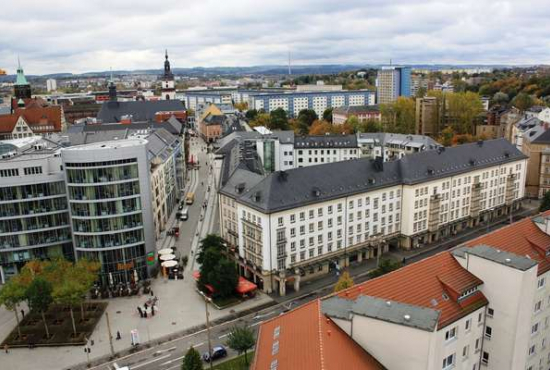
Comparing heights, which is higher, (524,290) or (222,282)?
(524,290)

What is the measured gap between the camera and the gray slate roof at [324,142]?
128125 mm

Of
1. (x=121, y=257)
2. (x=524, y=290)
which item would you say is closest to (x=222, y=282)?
(x=121, y=257)

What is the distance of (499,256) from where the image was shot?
38.7 meters

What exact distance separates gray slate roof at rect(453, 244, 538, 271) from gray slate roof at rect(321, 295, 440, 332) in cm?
971

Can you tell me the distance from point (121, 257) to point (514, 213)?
77900 millimetres

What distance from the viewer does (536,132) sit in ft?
364

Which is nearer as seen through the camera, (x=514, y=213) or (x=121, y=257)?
(x=121, y=257)

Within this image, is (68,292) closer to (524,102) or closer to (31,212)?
(31,212)

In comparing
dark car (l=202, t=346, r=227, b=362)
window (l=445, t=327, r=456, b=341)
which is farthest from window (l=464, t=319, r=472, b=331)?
dark car (l=202, t=346, r=227, b=362)

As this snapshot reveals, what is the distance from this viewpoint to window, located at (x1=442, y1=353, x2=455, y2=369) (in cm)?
3472

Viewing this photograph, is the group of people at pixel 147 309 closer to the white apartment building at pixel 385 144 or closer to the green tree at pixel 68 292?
the green tree at pixel 68 292

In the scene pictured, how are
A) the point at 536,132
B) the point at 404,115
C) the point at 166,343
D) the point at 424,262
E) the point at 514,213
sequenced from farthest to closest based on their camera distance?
1. the point at 404,115
2. the point at 536,132
3. the point at 514,213
4. the point at 166,343
5. the point at 424,262

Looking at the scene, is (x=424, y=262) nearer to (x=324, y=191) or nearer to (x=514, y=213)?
(x=324, y=191)

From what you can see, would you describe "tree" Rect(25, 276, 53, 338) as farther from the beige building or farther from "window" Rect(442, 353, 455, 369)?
the beige building
